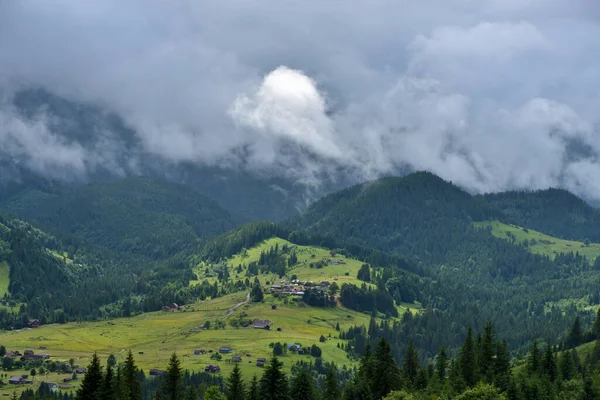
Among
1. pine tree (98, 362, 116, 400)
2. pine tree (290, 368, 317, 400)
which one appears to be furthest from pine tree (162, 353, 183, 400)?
pine tree (290, 368, 317, 400)

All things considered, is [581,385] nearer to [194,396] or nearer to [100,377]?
[194,396]

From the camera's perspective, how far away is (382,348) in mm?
192125

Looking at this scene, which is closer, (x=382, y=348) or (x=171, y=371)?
(x=171, y=371)

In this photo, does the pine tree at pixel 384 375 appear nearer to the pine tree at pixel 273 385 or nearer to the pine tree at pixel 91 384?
the pine tree at pixel 273 385

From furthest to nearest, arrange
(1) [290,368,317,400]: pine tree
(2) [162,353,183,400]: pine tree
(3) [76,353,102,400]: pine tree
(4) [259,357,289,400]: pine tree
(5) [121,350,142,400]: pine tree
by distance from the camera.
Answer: (2) [162,353,183,400]: pine tree
(5) [121,350,142,400]: pine tree
(1) [290,368,317,400]: pine tree
(4) [259,357,289,400]: pine tree
(3) [76,353,102,400]: pine tree

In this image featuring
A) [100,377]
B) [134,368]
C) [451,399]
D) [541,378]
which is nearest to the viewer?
[100,377]

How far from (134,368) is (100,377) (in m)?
25.2

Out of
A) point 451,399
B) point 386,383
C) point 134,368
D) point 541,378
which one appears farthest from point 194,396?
point 541,378

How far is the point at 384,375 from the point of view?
189 m

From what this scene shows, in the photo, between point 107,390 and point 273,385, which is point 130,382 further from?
point 273,385

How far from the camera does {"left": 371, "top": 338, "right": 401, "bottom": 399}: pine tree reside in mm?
187125

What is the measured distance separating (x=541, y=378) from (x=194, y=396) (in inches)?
3054

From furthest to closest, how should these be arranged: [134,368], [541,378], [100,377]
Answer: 1. [541,378]
2. [134,368]
3. [100,377]

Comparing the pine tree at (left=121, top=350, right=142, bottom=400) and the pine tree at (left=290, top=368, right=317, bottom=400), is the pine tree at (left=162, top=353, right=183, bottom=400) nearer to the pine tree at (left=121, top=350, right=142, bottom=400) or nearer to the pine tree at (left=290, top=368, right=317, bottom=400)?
the pine tree at (left=121, top=350, right=142, bottom=400)
